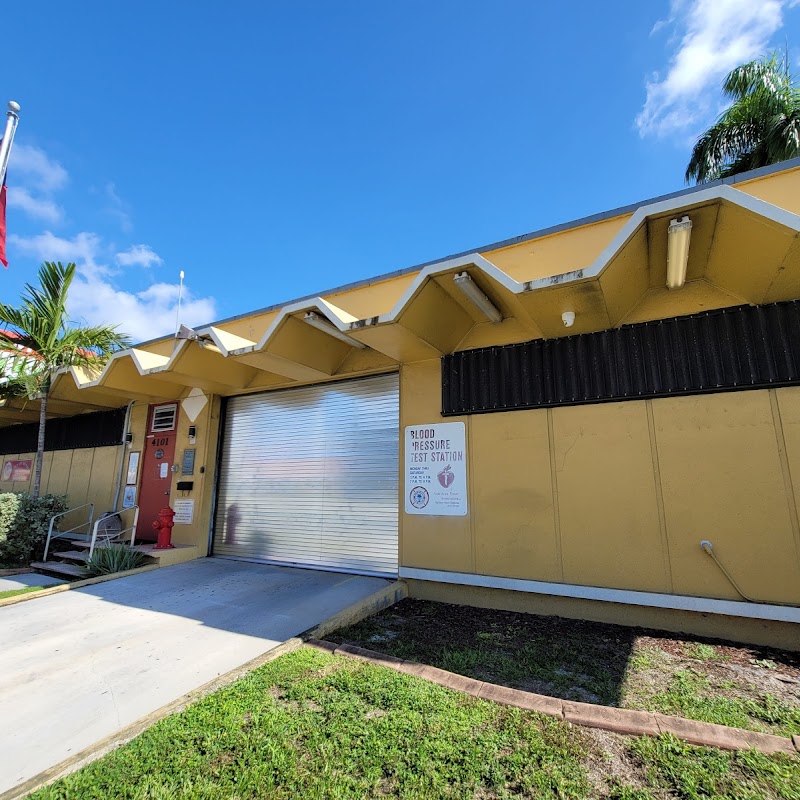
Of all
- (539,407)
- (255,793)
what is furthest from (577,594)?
(255,793)

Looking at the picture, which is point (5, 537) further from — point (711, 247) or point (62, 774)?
point (711, 247)

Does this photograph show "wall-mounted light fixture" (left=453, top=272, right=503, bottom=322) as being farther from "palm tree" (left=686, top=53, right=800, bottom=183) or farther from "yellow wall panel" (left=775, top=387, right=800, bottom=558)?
"palm tree" (left=686, top=53, right=800, bottom=183)

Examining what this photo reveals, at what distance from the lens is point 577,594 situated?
461cm

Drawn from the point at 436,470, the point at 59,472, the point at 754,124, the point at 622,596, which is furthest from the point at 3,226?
the point at 754,124

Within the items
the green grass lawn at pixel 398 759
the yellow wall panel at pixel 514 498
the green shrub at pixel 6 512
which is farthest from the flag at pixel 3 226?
the yellow wall panel at pixel 514 498

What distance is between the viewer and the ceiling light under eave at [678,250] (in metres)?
3.54

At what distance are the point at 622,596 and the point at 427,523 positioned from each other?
2.32 metres

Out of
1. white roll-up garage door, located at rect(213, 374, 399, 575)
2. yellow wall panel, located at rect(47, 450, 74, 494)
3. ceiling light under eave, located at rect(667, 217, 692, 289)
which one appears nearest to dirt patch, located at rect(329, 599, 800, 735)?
white roll-up garage door, located at rect(213, 374, 399, 575)

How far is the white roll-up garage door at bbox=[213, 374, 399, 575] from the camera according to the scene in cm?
641

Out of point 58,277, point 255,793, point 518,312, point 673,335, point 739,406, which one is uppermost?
point 58,277

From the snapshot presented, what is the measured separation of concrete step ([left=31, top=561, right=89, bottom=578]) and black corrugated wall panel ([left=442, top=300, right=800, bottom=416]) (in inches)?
236

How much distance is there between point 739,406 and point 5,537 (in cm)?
1095

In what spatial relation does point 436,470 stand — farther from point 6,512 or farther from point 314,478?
point 6,512

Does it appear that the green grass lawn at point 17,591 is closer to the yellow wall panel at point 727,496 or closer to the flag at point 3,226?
the flag at point 3,226
